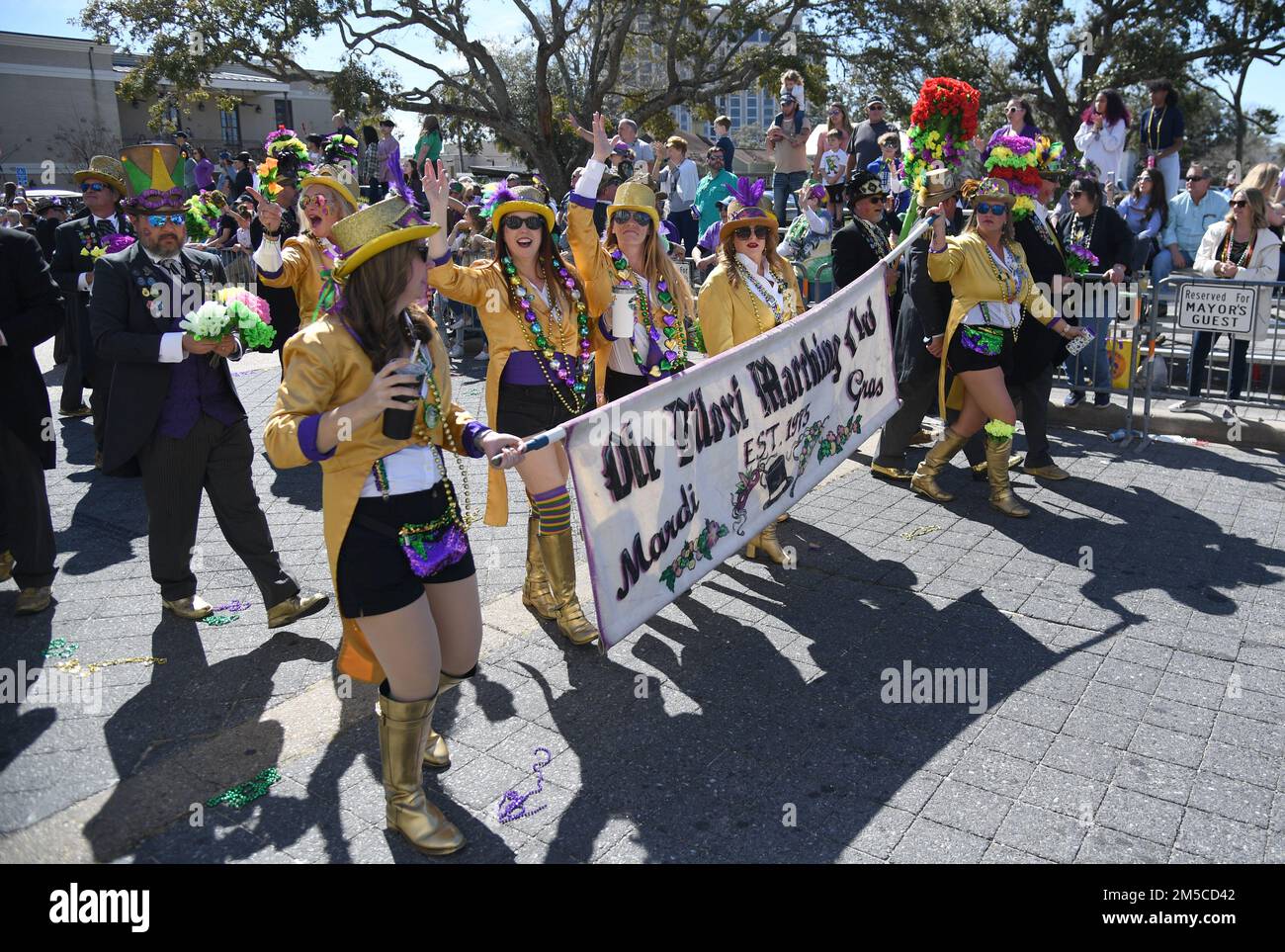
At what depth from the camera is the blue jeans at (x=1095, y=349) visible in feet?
28.0

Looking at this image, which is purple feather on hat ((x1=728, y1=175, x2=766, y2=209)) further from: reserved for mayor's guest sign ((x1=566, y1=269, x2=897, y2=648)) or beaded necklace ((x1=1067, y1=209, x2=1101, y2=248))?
beaded necklace ((x1=1067, y1=209, x2=1101, y2=248))

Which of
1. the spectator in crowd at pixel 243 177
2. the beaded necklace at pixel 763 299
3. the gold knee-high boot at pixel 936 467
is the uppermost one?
the spectator in crowd at pixel 243 177

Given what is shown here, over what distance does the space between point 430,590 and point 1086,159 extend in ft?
39.1

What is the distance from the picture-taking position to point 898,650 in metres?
4.78

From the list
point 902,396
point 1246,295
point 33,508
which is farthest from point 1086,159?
point 33,508

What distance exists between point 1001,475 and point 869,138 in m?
7.74

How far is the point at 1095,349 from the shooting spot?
861 centimetres

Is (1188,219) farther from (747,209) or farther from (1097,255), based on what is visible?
(747,209)

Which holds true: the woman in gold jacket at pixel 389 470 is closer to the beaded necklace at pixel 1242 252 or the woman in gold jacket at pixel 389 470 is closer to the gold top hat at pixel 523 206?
the gold top hat at pixel 523 206

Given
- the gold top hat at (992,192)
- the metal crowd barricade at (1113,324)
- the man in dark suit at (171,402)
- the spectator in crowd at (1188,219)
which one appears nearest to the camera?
the man in dark suit at (171,402)

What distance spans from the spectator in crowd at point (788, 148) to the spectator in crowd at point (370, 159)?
5912mm

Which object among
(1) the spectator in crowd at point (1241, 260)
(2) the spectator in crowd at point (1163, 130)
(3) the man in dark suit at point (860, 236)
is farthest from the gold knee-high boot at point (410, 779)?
(2) the spectator in crowd at point (1163, 130)

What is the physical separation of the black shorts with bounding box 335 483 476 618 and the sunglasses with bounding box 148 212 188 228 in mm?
2791

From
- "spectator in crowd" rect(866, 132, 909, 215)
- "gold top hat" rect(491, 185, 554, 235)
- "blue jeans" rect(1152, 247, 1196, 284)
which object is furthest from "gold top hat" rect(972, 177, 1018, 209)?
"blue jeans" rect(1152, 247, 1196, 284)
